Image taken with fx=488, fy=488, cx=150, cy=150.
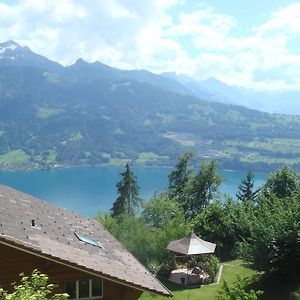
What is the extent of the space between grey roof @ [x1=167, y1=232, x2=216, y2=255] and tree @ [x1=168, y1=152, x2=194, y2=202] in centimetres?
3919

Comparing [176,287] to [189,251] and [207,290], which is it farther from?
[207,290]

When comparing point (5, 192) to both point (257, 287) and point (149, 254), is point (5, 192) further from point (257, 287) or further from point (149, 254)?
point (149, 254)

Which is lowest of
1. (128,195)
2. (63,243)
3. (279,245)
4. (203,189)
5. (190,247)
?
(128,195)

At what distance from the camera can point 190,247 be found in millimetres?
37719

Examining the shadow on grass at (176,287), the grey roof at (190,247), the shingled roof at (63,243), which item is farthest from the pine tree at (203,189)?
the shingled roof at (63,243)

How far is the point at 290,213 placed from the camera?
24.8m

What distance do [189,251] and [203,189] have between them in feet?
125

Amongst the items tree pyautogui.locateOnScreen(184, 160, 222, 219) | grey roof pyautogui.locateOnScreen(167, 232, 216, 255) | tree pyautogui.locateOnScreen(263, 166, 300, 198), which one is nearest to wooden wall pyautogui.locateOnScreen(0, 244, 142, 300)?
grey roof pyautogui.locateOnScreen(167, 232, 216, 255)

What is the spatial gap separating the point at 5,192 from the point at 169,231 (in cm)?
2647

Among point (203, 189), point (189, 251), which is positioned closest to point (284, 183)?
point (203, 189)

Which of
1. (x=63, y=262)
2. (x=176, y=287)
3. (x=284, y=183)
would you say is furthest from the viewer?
(x=284, y=183)

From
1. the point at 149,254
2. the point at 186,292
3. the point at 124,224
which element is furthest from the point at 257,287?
the point at 124,224

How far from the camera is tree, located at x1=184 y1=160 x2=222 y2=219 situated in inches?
2916

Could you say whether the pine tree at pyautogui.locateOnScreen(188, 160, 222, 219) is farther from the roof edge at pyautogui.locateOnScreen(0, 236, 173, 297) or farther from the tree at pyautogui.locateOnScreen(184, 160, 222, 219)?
the roof edge at pyautogui.locateOnScreen(0, 236, 173, 297)
